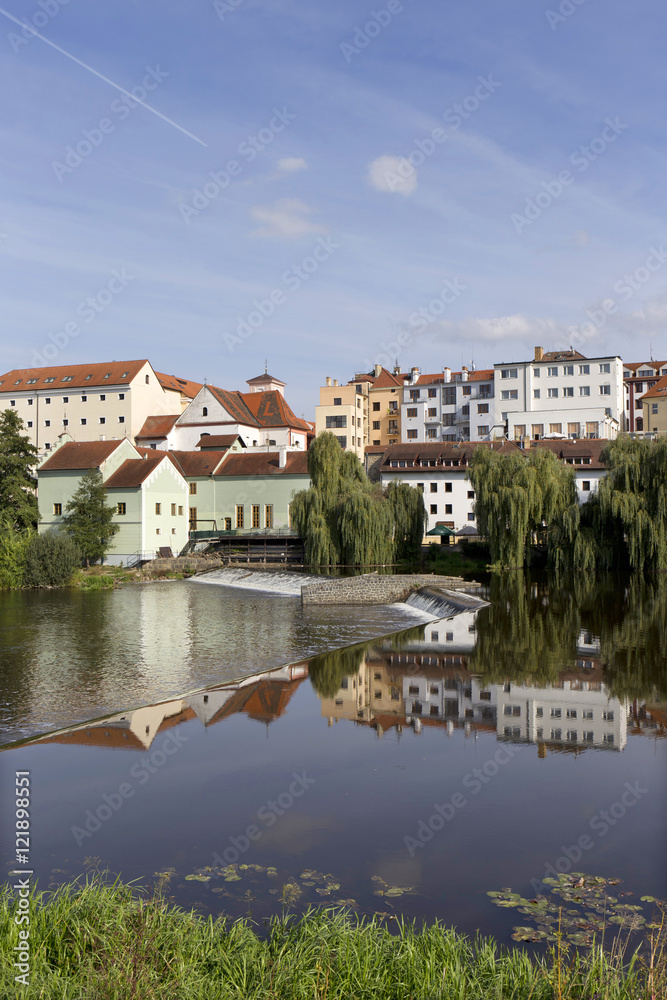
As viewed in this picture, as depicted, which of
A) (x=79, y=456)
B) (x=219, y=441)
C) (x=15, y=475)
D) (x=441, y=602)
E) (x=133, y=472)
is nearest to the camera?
(x=441, y=602)

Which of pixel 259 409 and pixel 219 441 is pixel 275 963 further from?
pixel 259 409

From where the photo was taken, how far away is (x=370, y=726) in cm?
1308

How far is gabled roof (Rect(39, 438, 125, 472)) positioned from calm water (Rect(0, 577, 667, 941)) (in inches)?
1394

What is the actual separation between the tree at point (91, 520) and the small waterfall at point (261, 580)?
6.33 meters

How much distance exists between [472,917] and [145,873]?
311cm

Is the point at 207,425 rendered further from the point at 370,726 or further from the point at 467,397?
the point at 370,726

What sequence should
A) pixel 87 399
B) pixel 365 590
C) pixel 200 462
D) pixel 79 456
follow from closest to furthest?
pixel 365 590 < pixel 79 456 < pixel 200 462 < pixel 87 399

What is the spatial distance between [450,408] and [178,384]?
1291 inches

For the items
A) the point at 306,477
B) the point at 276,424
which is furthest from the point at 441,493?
the point at 276,424

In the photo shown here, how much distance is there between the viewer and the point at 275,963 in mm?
5504

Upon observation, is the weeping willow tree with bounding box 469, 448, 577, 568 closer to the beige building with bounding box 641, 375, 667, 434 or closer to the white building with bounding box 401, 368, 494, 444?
the white building with bounding box 401, 368, 494, 444

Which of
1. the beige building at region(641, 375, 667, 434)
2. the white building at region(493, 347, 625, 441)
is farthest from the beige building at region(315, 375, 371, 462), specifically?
the beige building at region(641, 375, 667, 434)

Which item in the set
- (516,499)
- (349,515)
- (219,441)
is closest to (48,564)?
(349,515)

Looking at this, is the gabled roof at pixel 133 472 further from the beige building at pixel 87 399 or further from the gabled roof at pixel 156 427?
the beige building at pixel 87 399
